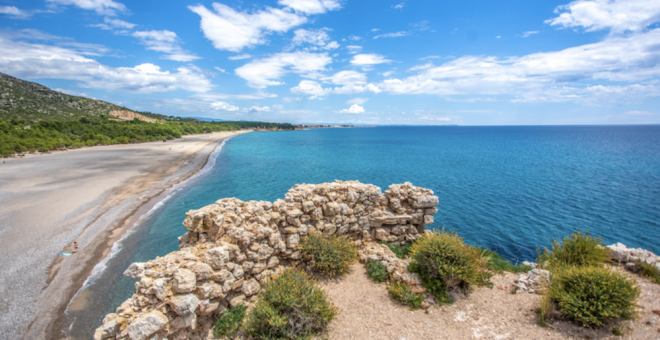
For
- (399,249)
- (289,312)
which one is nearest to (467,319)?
(399,249)

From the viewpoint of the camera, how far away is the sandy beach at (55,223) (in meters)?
11.1

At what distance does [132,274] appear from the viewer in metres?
7.05

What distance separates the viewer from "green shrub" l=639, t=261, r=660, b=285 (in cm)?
856

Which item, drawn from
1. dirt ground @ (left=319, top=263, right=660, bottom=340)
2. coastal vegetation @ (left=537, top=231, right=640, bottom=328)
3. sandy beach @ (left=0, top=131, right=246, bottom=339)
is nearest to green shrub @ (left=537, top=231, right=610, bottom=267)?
dirt ground @ (left=319, top=263, right=660, bottom=340)

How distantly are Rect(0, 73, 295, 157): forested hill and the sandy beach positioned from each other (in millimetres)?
14519

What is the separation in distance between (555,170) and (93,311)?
5268cm

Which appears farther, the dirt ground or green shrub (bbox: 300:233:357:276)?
green shrub (bbox: 300:233:357:276)

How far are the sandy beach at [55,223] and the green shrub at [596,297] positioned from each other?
53.6 feet

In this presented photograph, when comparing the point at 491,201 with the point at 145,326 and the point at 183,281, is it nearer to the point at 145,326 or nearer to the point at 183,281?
the point at 183,281

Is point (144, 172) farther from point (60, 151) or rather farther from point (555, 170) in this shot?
point (555, 170)

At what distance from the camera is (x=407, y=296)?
8359 mm

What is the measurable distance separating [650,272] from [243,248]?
13075 mm

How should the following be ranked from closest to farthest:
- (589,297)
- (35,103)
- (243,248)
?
1. (589,297)
2. (243,248)
3. (35,103)

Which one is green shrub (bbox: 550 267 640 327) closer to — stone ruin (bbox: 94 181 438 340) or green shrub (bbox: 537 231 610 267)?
green shrub (bbox: 537 231 610 267)
